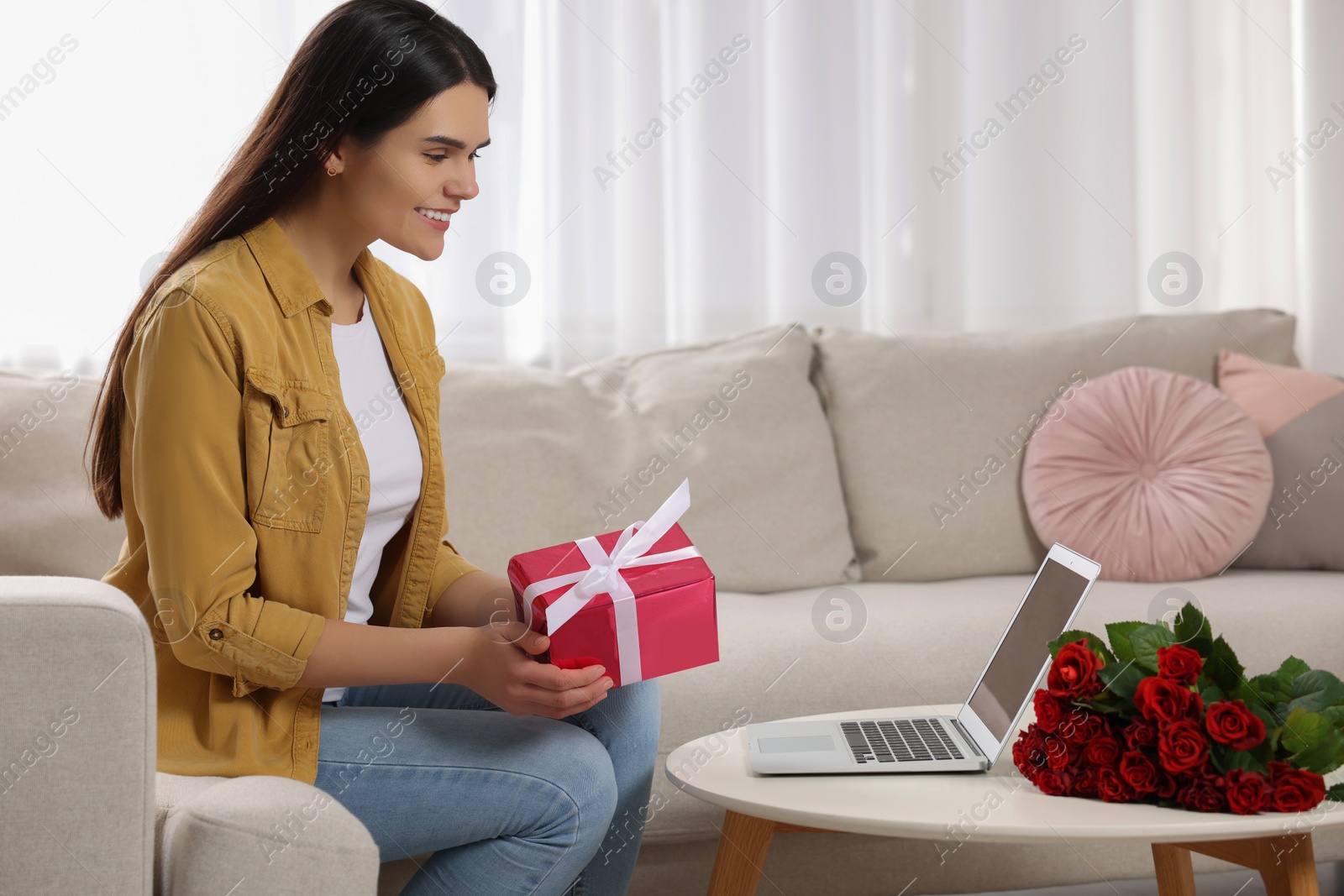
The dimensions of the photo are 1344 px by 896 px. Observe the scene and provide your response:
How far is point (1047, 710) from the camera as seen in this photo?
103 centimetres

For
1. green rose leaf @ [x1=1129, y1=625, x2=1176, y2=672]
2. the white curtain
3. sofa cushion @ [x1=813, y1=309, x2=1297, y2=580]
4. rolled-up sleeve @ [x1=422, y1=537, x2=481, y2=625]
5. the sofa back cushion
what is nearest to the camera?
green rose leaf @ [x1=1129, y1=625, x2=1176, y2=672]

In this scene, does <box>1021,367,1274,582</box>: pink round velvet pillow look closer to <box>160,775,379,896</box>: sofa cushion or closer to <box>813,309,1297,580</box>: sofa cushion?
<box>813,309,1297,580</box>: sofa cushion

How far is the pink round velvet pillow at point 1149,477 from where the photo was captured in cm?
188

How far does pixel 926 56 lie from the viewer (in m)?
2.50

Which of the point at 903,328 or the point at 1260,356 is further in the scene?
the point at 903,328

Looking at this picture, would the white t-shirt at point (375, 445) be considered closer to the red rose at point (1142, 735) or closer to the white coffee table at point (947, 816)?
the white coffee table at point (947, 816)

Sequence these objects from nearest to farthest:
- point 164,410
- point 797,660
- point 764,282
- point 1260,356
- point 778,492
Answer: point 164,410 < point 797,660 < point 778,492 < point 1260,356 < point 764,282

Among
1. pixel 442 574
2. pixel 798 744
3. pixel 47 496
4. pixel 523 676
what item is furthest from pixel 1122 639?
pixel 47 496

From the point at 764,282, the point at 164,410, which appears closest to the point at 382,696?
the point at 164,410

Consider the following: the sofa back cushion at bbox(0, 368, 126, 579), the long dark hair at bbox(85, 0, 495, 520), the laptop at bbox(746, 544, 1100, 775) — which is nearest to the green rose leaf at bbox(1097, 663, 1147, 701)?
the laptop at bbox(746, 544, 1100, 775)

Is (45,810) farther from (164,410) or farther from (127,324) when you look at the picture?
(127,324)

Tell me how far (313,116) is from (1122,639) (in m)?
0.94

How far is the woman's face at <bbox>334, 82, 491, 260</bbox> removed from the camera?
1.11 meters

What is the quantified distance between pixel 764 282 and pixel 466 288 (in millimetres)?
653
